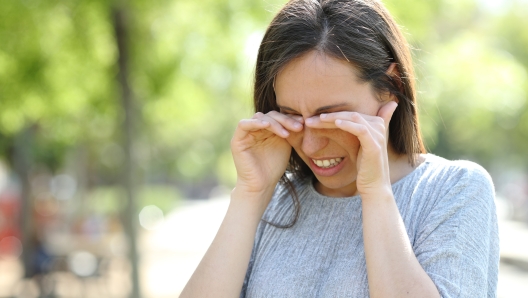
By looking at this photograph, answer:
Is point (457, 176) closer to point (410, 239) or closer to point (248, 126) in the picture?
point (410, 239)

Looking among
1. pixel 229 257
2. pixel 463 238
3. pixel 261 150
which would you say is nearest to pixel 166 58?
pixel 261 150

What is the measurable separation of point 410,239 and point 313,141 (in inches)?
15.7

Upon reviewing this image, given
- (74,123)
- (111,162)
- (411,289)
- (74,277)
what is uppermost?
(411,289)

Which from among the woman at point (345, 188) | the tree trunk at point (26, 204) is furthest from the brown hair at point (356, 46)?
the tree trunk at point (26, 204)

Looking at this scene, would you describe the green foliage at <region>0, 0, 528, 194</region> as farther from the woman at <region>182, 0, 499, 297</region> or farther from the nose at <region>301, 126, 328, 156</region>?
the nose at <region>301, 126, 328, 156</region>

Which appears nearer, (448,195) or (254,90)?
(448,195)

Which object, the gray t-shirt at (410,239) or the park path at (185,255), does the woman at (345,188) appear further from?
the park path at (185,255)

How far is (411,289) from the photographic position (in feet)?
5.36

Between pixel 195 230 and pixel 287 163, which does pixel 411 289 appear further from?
pixel 195 230

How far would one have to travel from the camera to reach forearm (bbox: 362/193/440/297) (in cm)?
164

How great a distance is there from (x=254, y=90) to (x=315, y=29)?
34 centimetres

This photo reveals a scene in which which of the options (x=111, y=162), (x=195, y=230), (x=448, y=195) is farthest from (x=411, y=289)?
(x=111, y=162)

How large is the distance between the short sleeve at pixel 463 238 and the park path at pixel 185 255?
5.17 m

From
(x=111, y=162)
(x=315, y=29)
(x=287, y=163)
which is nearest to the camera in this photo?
(x=315, y=29)
